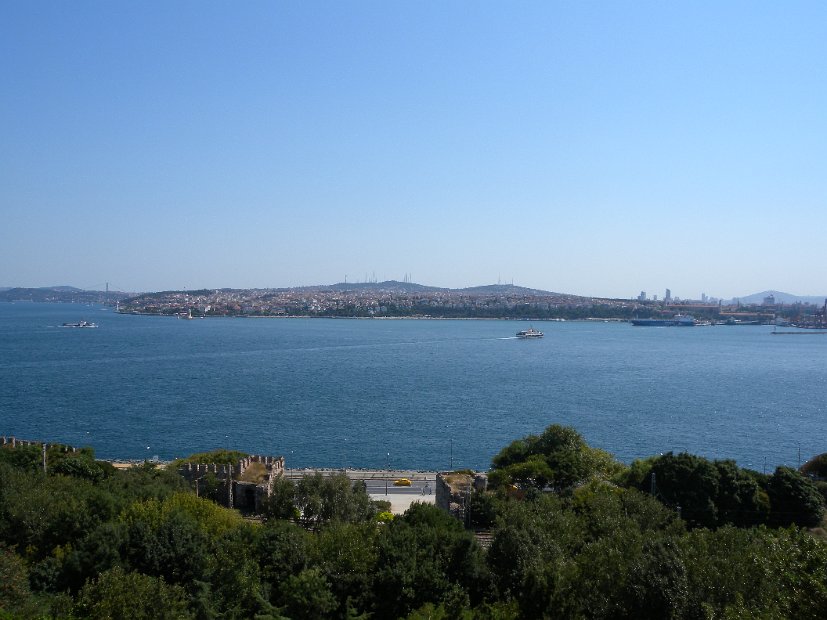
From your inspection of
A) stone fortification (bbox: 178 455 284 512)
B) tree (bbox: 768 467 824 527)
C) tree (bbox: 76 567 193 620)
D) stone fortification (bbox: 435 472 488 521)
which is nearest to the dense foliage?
tree (bbox: 76 567 193 620)

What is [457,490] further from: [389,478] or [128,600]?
[128,600]

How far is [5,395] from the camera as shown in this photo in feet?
128

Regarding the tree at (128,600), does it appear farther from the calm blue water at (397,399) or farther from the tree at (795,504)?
the calm blue water at (397,399)

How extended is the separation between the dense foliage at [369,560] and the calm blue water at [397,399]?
12.7 meters

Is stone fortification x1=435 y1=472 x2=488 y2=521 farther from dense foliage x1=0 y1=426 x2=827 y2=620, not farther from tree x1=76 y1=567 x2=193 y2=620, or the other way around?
tree x1=76 y1=567 x2=193 y2=620

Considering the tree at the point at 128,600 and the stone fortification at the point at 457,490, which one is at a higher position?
the tree at the point at 128,600

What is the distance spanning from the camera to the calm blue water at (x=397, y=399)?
2962 cm

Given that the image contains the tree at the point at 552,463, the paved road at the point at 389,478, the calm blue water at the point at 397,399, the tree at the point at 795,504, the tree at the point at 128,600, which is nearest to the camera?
the tree at the point at 128,600

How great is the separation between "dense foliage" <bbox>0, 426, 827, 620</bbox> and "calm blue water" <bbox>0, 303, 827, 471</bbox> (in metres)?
12.7

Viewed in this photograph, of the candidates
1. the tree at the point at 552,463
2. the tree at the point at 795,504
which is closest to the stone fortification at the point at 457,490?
the tree at the point at 552,463

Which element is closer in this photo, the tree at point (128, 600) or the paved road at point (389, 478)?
the tree at point (128, 600)

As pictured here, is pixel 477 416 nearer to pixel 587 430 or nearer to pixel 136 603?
pixel 587 430

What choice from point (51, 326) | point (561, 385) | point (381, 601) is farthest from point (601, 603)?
point (51, 326)

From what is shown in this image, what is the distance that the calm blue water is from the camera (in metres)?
29.6
